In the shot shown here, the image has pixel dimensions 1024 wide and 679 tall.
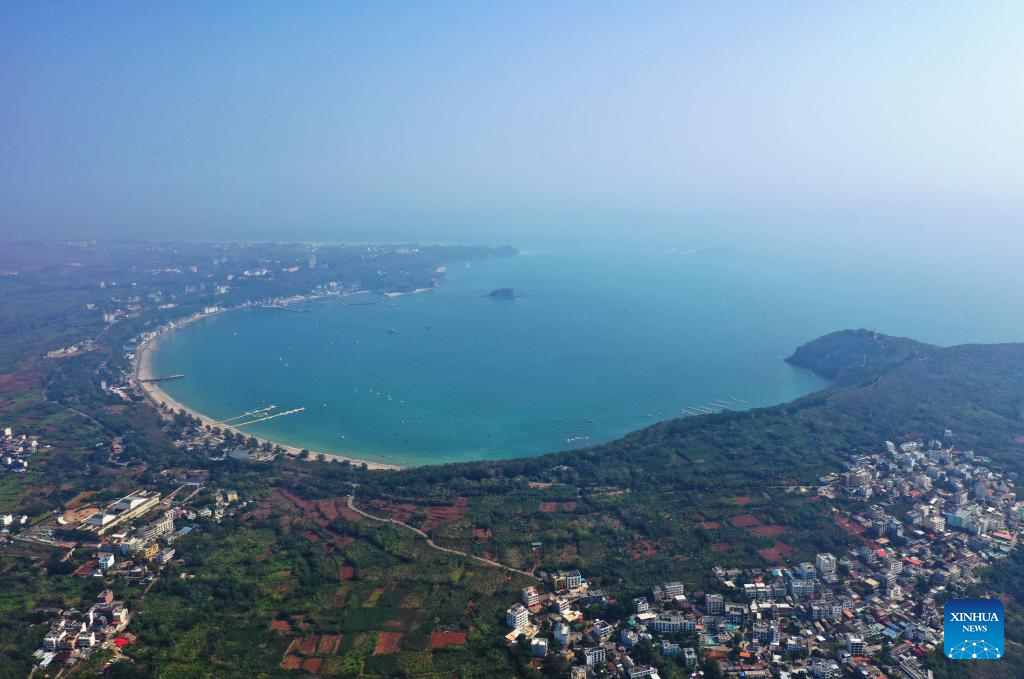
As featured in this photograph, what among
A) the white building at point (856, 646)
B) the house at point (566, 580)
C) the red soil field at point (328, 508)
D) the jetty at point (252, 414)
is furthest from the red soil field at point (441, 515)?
the jetty at point (252, 414)

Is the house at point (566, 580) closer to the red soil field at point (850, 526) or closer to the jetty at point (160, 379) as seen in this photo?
the red soil field at point (850, 526)

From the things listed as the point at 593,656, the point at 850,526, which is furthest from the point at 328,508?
the point at 850,526

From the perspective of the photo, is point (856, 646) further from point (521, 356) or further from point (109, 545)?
point (521, 356)

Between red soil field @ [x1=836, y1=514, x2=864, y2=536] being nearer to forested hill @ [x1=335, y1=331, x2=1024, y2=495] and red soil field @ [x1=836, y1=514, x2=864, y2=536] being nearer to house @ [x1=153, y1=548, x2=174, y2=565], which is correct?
forested hill @ [x1=335, y1=331, x2=1024, y2=495]

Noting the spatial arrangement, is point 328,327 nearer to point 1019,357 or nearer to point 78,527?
point 78,527

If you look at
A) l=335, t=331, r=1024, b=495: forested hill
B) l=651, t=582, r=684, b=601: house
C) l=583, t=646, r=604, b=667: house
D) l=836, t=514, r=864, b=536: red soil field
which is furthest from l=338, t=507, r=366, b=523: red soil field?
l=836, t=514, r=864, b=536: red soil field

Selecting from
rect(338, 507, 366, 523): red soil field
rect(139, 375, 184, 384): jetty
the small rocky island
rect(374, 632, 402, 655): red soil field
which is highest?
the small rocky island

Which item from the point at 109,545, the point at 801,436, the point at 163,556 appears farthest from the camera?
the point at 801,436

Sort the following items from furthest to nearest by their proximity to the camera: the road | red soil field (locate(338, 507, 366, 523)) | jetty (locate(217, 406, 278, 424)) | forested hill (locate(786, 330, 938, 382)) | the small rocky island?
the small rocky island, forested hill (locate(786, 330, 938, 382)), jetty (locate(217, 406, 278, 424)), red soil field (locate(338, 507, 366, 523)), the road
